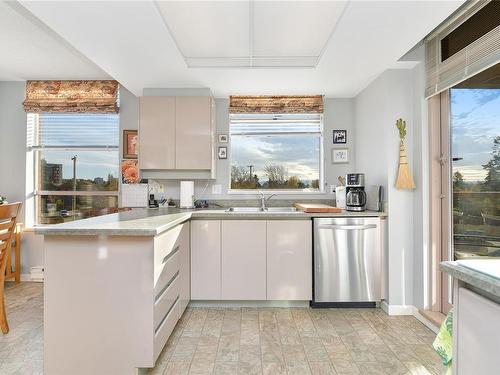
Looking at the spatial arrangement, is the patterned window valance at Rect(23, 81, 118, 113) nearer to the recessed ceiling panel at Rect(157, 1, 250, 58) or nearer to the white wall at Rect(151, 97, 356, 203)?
the white wall at Rect(151, 97, 356, 203)

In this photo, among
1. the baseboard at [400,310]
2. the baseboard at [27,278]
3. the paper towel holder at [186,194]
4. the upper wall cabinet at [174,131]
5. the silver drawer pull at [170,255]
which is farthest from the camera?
the baseboard at [27,278]

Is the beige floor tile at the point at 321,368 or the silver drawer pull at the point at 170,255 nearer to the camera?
the beige floor tile at the point at 321,368

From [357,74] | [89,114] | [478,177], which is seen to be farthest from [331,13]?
[89,114]

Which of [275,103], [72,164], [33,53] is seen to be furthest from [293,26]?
[72,164]

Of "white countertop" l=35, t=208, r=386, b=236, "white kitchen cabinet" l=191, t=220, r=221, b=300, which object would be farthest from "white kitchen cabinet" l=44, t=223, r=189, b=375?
"white kitchen cabinet" l=191, t=220, r=221, b=300

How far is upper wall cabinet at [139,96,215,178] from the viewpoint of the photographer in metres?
3.38

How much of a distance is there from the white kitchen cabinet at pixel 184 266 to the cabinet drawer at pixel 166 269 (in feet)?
0.47

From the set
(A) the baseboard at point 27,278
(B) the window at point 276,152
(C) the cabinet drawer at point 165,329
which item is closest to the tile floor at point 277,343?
(C) the cabinet drawer at point 165,329

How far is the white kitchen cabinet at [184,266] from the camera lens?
2712mm

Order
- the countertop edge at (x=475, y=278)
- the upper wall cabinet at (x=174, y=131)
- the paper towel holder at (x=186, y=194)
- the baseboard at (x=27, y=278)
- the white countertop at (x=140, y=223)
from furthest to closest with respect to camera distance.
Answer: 1. the baseboard at (x=27, y=278)
2. the paper towel holder at (x=186, y=194)
3. the upper wall cabinet at (x=174, y=131)
4. the white countertop at (x=140, y=223)
5. the countertop edge at (x=475, y=278)

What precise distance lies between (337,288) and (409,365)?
98 centimetres

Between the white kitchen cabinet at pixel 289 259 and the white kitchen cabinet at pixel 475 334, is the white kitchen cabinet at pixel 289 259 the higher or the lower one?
the lower one

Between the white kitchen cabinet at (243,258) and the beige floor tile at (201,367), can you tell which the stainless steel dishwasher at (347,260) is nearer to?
the white kitchen cabinet at (243,258)

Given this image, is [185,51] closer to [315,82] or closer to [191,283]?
[315,82]
